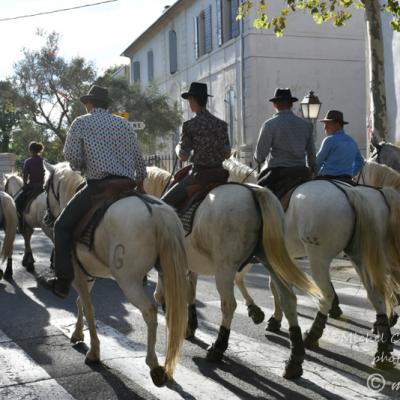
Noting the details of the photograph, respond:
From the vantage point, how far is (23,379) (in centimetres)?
524

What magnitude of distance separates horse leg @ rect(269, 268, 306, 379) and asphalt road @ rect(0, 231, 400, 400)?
0.11 m

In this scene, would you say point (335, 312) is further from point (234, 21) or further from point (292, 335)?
point (234, 21)

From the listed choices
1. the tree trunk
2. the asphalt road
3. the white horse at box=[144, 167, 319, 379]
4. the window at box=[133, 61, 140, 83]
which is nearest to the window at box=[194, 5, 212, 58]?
the window at box=[133, 61, 140, 83]

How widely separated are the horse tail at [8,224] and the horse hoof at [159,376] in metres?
5.65

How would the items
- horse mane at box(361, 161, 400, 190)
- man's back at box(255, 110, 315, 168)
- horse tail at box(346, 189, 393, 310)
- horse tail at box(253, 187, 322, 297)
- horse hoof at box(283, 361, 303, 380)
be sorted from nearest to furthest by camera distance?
horse hoof at box(283, 361, 303, 380), horse tail at box(253, 187, 322, 297), horse tail at box(346, 189, 393, 310), man's back at box(255, 110, 315, 168), horse mane at box(361, 161, 400, 190)

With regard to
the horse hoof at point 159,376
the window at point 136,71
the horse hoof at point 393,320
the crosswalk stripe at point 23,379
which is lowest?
the horse hoof at point 393,320

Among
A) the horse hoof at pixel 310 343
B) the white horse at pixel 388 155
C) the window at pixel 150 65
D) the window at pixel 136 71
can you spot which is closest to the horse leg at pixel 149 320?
the horse hoof at pixel 310 343

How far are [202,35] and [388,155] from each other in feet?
72.7

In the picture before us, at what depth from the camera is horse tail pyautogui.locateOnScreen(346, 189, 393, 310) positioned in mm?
5762

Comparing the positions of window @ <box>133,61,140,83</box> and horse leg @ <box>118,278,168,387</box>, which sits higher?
window @ <box>133,61,140,83</box>

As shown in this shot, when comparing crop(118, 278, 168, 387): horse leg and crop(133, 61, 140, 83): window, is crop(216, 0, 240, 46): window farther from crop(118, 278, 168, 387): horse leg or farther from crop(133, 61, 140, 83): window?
crop(118, 278, 168, 387): horse leg

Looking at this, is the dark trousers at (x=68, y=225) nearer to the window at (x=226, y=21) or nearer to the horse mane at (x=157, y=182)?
the horse mane at (x=157, y=182)

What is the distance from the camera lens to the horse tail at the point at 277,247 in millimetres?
5520

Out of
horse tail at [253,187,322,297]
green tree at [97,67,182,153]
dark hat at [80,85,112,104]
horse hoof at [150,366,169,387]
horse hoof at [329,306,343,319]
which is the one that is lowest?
horse hoof at [329,306,343,319]
